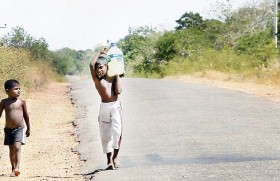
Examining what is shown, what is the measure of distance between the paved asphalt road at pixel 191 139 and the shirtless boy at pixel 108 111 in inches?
12.9

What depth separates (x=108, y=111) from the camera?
8.52 m

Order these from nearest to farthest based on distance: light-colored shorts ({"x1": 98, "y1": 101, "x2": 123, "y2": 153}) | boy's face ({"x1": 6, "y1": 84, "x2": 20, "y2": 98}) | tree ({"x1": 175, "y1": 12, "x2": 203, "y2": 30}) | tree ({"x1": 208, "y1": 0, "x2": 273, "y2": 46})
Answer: light-colored shorts ({"x1": 98, "y1": 101, "x2": 123, "y2": 153}) → boy's face ({"x1": 6, "y1": 84, "x2": 20, "y2": 98}) → tree ({"x1": 208, "y1": 0, "x2": 273, "y2": 46}) → tree ({"x1": 175, "y1": 12, "x2": 203, "y2": 30})

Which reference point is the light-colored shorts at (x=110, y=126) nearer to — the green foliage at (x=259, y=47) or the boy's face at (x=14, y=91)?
the boy's face at (x=14, y=91)

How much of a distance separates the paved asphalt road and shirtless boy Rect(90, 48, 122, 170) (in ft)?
1.07

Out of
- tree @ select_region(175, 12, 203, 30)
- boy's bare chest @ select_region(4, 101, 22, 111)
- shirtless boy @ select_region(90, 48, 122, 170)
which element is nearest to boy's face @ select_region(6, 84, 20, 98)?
boy's bare chest @ select_region(4, 101, 22, 111)

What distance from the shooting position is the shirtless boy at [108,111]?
8500mm

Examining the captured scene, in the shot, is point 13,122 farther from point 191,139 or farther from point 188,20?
point 188,20

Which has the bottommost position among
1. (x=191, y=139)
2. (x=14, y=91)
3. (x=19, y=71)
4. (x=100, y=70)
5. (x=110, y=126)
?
(x=191, y=139)

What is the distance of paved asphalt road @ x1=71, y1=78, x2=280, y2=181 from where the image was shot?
8.23 metres

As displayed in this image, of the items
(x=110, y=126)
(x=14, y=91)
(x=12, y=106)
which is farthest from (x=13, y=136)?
(x=110, y=126)

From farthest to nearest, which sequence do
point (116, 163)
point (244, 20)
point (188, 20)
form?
1. point (188, 20)
2. point (244, 20)
3. point (116, 163)

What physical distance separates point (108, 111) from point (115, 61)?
739 mm

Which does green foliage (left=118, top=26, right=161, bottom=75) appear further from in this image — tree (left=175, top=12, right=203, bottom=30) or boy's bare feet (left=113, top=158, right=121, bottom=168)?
boy's bare feet (left=113, top=158, right=121, bottom=168)

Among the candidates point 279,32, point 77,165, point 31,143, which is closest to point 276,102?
point 31,143
